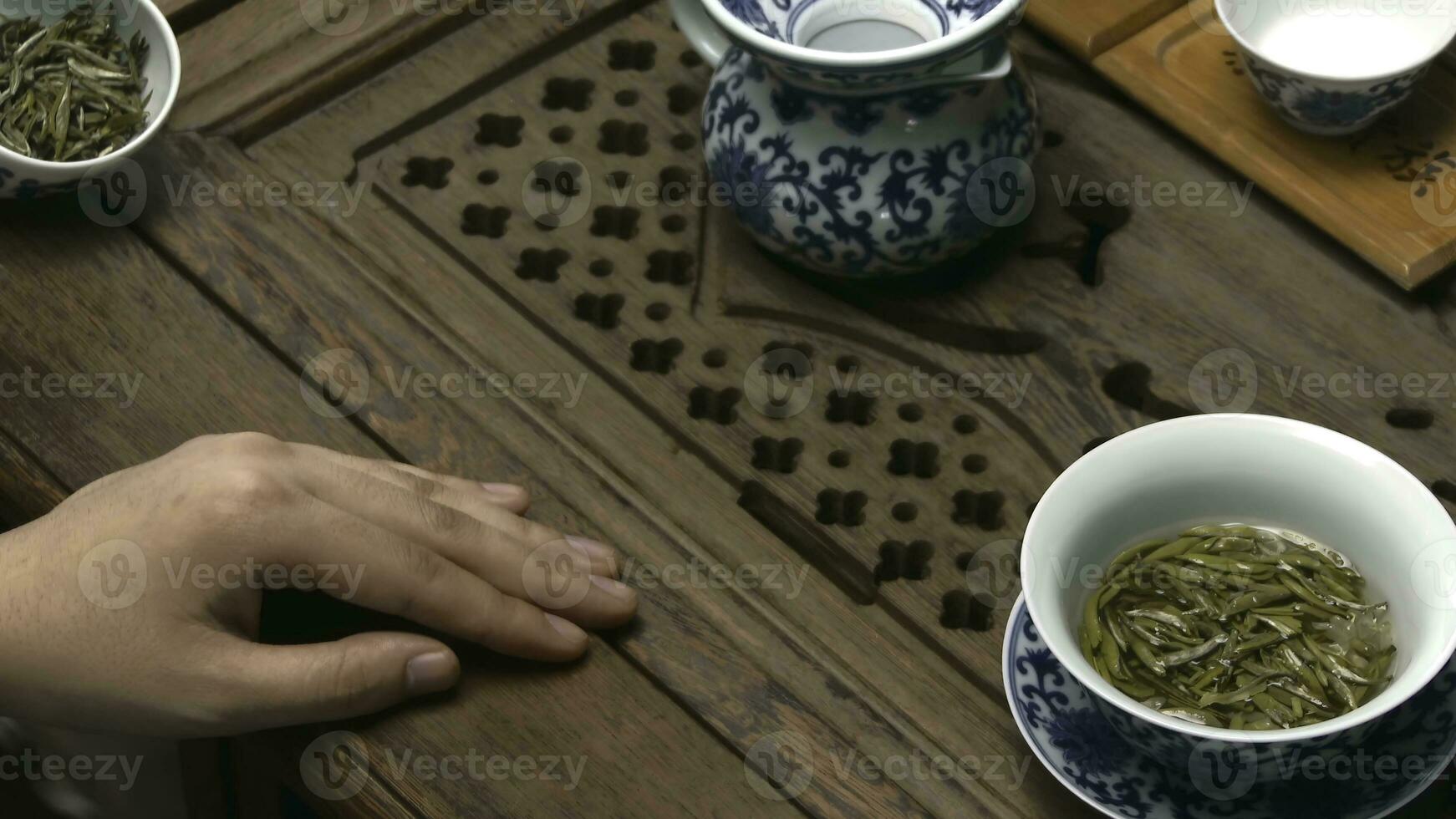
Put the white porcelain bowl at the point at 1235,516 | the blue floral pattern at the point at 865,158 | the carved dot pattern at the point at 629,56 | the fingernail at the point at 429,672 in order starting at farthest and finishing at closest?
the carved dot pattern at the point at 629,56
the blue floral pattern at the point at 865,158
the fingernail at the point at 429,672
the white porcelain bowl at the point at 1235,516

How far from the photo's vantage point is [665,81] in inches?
46.2

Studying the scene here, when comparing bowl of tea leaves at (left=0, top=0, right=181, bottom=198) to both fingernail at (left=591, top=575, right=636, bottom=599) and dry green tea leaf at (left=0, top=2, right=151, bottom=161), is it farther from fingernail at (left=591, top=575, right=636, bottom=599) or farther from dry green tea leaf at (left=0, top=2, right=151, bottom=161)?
fingernail at (left=591, top=575, right=636, bottom=599)

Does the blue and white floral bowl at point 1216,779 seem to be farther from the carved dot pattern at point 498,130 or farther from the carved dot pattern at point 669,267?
the carved dot pattern at point 498,130

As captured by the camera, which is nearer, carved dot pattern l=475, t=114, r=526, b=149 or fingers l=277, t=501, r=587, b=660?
fingers l=277, t=501, r=587, b=660

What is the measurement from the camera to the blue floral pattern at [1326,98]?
3.35 feet

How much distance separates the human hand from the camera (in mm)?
850

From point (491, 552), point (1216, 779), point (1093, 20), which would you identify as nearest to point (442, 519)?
point (491, 552)

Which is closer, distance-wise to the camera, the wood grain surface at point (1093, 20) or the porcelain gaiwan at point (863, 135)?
the porcelain gaiwan at point (863, 135)

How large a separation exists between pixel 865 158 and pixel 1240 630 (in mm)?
352

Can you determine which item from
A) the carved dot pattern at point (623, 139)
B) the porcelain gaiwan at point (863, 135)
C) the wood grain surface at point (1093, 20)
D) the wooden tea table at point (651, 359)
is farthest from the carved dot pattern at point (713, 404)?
the wood grain surface at point (1093, 20)

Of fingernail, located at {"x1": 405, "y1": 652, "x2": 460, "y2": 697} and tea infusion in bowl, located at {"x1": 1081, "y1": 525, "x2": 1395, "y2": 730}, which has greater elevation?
tea infusion in bowl, located at {"x1": 1081, "y1": 525, "x2": 1395, "y2": 730}

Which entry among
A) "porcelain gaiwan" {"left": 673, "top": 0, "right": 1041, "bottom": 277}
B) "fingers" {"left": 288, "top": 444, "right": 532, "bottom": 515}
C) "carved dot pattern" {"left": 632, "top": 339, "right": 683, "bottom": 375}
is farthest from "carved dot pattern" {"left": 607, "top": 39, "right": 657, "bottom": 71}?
"fingers" {"left": 288, "top": 444, "right": 532, "bottom": 515}

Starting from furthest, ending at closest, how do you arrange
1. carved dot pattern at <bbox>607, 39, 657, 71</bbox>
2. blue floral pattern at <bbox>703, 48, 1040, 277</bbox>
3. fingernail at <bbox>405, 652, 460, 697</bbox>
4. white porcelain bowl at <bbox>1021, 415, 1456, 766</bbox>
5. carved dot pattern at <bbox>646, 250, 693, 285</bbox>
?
1. carved dot pattern at <bbox>607, 39, 657, 71</bbox>
2. carved dot pattern at <bbox>646, 250, 693, 285</bbox>
3. blue floral pattern at <bbox>703, 48, 1040, 277</bbox>
4. fingernail at <bbox>405, 652, 460, 697</bbox>
5. white porcelain bowl at <bbox>1021, 415, 1456, 766</bbox>

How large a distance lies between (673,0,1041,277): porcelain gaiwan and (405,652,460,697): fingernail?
344mm
